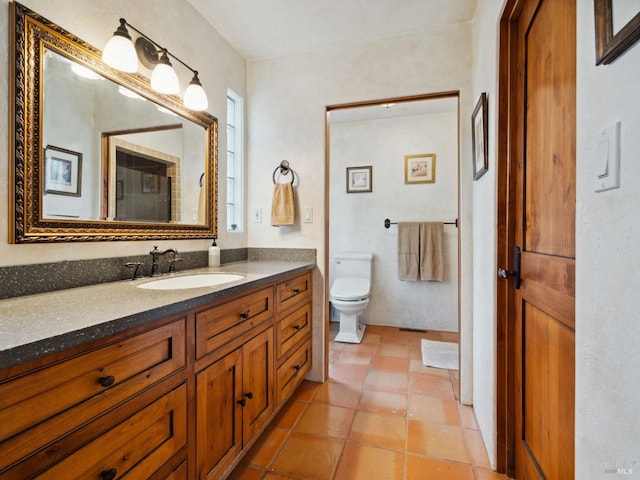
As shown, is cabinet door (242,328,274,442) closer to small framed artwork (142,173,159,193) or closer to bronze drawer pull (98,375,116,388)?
bronze drawer pull (98,375,116,388)

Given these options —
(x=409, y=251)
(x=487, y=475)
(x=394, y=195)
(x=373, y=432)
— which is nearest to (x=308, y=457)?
(x=373, y=432)

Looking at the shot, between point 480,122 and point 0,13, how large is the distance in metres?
1.97

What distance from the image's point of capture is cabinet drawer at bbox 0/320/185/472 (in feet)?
1.90

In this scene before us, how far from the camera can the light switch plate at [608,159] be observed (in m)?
0.53

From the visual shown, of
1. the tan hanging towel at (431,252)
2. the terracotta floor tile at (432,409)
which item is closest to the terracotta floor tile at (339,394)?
the terracotta floor tile at (432,409)

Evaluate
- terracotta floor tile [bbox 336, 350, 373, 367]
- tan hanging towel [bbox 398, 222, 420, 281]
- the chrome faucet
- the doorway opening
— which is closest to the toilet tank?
the doorway opening

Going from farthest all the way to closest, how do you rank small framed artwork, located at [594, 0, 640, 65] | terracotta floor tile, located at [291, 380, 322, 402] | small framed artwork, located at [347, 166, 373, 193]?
small framed artwork, located at [347, 166, 373, 193], terracotta floor tile, located at [291, 380, 322, 402], small framed artwork, located at [594, 0, 640, 65]

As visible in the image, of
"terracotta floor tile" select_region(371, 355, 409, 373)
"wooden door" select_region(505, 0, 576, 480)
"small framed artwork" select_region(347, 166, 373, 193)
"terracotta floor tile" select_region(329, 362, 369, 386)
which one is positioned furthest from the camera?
"small framed artwork" select_region(347, 166, 373, 193)

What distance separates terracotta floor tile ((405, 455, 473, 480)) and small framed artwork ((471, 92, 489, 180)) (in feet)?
4.61

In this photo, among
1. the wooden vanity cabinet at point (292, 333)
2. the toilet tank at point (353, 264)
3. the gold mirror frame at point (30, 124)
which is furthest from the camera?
the toilet tank at point (353, 264)

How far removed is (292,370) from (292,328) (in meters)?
0.26

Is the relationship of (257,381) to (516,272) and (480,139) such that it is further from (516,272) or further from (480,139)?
(480,139)

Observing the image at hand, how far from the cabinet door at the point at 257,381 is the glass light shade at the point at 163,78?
4.16 feet

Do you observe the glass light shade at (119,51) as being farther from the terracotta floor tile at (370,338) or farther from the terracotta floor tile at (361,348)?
the terracotta floor tile at (370,338)
